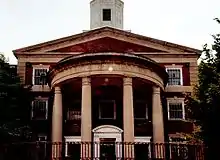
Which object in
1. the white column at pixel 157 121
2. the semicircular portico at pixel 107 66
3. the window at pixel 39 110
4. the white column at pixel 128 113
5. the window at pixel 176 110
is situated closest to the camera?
the white column at pixel 128 113

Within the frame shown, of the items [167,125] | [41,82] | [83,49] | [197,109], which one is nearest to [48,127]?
[41,82]

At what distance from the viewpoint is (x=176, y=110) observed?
36562 millimetres

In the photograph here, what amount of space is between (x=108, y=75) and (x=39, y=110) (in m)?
9.02

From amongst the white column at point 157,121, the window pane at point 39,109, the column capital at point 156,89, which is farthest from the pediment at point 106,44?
the white column at point 157,121

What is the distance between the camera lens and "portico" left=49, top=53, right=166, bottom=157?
29.0 meters

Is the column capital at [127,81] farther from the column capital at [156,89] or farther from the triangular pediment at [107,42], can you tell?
the triangular pediment at [107,42]

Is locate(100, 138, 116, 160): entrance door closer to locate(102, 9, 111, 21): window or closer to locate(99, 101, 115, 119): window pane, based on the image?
locate(99, 101, 115, 119): window pane

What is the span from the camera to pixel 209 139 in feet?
69.2

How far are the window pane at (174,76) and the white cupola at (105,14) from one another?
23.7ft

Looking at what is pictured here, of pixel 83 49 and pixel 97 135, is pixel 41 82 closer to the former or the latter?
pixel 83 49

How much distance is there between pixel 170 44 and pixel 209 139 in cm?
1764

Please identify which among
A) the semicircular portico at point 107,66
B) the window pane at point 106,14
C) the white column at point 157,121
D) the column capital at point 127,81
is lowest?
the white column at point 157,121

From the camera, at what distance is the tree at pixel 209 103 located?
2064 centimetres

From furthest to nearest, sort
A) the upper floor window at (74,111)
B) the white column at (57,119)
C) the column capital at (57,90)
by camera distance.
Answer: the upper floor window at (74,111) → the column capital at (57,90) → the white column at (57,119)
